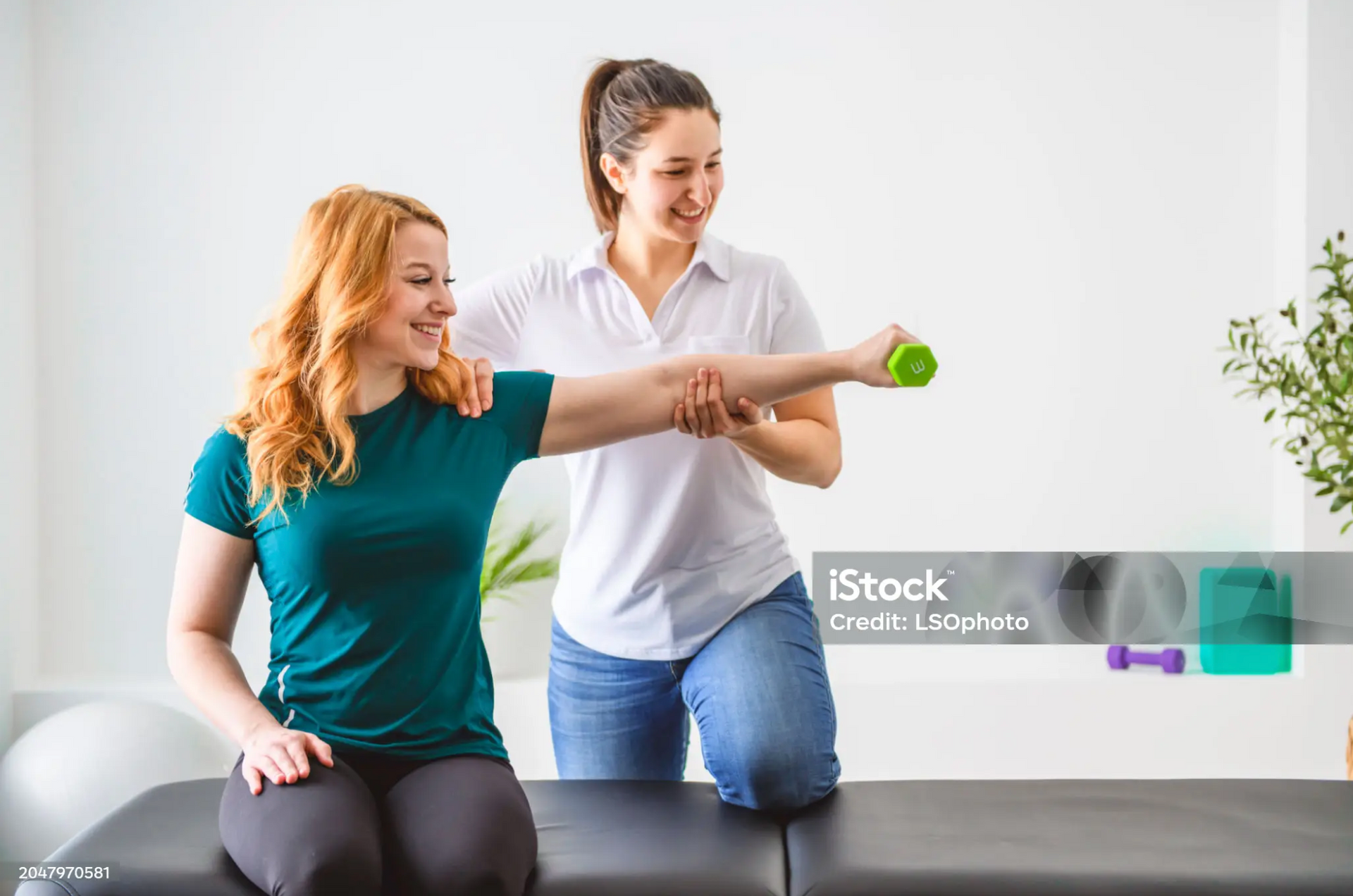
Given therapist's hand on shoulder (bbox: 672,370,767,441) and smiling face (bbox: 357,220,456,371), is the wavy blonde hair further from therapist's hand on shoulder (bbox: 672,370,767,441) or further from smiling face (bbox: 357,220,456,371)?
therapist's hand on shoulder (bbox: 672,370,767,441)

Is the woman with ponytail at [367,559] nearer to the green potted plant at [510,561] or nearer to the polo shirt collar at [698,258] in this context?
the polo shirt collar at [698,258]

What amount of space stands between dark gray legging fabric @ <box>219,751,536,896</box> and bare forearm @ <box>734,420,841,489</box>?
636mm

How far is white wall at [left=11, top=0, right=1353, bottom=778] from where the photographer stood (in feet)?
10.1

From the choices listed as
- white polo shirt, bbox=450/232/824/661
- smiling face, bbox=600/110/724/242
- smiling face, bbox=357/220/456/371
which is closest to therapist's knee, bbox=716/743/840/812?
white polo shirt, bbox=450/232/824/661

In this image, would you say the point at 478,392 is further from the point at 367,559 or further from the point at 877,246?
the point at 877,246

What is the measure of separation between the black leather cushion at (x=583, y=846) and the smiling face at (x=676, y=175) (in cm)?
87

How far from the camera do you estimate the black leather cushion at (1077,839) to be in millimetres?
1282

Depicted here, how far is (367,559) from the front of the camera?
4.52 feet

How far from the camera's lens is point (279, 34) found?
3145 millimetres

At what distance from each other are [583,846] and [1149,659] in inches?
90.0

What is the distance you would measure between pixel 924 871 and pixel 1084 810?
0.34 m

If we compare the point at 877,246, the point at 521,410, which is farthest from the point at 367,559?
the point at 877,246

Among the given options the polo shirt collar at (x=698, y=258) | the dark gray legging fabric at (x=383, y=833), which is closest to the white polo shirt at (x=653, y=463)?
the polo shirt collar at (x=698, y=258)

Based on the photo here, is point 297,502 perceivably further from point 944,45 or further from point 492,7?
point 944,45
